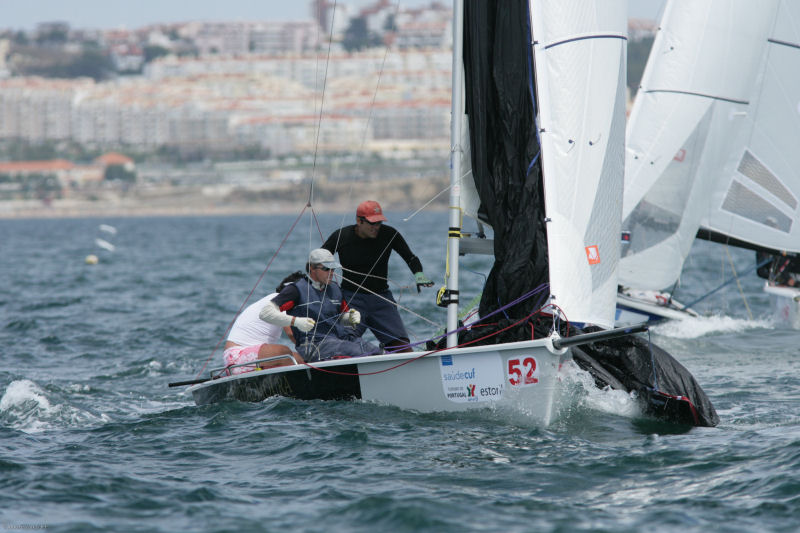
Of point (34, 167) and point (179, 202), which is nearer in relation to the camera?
point (179, 202)

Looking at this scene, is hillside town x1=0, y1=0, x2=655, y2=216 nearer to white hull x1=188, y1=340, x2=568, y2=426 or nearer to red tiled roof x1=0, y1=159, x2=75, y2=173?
red tiled roof x1=0, y1=159, x2=75, y2=173

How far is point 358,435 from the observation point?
6500mm

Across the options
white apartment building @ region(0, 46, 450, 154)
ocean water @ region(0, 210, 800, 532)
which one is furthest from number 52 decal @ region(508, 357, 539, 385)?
white apartment building @ region(0, 46, 450, 154)

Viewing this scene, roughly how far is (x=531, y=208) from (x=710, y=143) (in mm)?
5376

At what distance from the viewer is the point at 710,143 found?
37.4ft

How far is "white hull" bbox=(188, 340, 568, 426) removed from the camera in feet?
20.8

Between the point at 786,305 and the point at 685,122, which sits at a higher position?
the point at 685,122

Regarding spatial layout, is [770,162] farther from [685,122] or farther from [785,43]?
[785,43]

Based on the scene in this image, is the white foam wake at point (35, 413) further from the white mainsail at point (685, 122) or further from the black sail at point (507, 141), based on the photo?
the white mainsail at point (685, 122)

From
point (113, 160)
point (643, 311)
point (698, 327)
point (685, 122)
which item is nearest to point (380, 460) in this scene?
point (643, 311)

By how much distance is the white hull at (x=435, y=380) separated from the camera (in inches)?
250

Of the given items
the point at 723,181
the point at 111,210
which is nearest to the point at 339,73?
the point at 111,210

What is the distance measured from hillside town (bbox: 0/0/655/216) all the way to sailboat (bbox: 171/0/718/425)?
233 ft

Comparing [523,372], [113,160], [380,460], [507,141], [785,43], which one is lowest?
[113,160]
